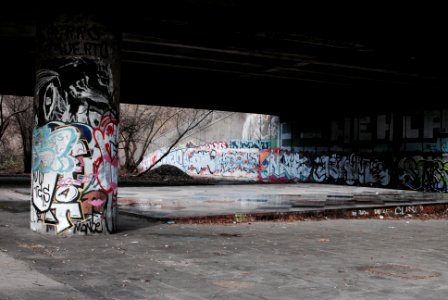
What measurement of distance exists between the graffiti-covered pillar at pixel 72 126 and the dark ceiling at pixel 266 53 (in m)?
0.65

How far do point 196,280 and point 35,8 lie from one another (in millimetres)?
8206

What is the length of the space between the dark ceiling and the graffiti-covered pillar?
649mm

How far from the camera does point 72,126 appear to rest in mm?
10586

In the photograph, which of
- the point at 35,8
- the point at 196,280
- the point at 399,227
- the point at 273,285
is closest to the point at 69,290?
the point at 196,280

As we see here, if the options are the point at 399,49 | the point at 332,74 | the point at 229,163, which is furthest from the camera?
the point at 229,163

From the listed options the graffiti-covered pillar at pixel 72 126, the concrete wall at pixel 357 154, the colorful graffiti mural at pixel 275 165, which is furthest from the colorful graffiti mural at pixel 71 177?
the colorful graffiti mural at pixel 275 165

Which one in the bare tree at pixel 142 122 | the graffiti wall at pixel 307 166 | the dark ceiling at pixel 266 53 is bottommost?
the graffiti wall at pixel 307 166

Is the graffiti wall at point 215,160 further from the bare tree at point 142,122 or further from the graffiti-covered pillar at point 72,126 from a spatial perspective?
the graffiti-covered pillar at point 72,126

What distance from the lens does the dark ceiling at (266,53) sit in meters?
13.9

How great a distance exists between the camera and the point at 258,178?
40750 mm

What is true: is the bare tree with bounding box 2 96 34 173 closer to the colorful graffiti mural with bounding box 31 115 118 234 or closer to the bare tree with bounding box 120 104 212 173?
the bare tree with bounding box 120 104 212 173

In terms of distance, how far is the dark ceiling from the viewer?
13945 mm

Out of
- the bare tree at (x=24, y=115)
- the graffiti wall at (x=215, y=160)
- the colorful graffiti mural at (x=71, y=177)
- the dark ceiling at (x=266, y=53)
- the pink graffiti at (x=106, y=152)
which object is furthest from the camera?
the graffiti wall at (x=215, y=160)

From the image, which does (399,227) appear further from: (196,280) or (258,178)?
(258,178)
